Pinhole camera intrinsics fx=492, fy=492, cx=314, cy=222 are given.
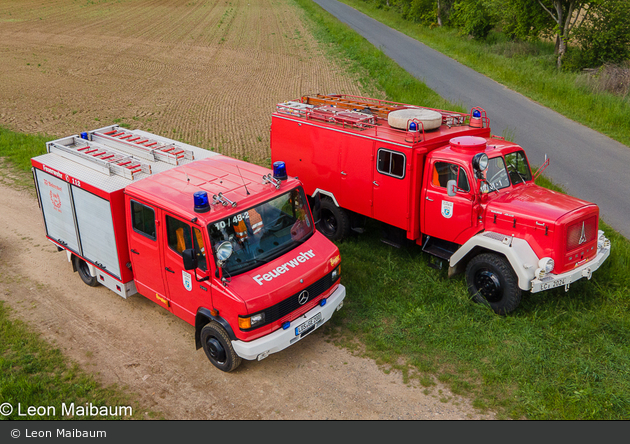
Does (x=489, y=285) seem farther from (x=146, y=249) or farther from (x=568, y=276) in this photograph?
(x=146, y=249)

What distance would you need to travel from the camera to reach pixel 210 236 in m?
6.51

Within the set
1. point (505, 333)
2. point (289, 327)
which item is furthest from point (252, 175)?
point (505, 333)

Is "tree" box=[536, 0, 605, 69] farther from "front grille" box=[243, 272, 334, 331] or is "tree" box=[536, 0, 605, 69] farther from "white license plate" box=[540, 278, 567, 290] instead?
"front grille" box=[243, 272, 334, 331]

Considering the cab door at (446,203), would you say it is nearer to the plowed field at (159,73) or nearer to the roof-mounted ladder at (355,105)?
the roof-mounted ladder at (355,105)

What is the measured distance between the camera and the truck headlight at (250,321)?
644 centimetres

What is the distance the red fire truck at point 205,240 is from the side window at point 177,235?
0.02m

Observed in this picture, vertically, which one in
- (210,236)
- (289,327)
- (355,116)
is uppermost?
(355,116)

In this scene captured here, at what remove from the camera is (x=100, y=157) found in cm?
872

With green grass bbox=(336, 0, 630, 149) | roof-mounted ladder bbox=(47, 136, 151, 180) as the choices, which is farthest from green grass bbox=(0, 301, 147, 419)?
green grass bbox=(336, 0, 630, 149)

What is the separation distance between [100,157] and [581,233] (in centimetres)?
815

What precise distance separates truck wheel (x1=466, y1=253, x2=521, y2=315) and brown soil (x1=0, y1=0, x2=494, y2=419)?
205 cm

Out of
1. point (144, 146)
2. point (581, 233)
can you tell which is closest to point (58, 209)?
point (144, 146)

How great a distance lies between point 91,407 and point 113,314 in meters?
2.26

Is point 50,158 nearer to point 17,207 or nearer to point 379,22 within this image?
point 17,207
